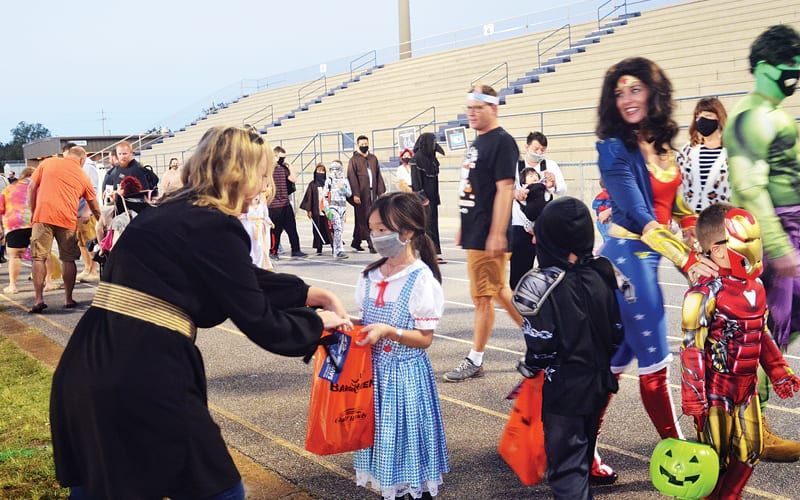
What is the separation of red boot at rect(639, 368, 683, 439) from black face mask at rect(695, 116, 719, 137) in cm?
168

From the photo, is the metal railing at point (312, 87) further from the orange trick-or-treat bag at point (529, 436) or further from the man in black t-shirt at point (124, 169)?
the orange trick-or-treat bag at point (529, 436)

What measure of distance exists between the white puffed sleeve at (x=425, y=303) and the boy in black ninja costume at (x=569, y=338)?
A: 470 mm

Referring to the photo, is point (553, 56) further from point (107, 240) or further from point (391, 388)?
point (391, 388)

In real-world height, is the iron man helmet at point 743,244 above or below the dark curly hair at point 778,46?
below

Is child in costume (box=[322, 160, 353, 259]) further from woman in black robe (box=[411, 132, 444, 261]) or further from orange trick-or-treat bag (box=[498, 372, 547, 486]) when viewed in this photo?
orange trick-or-treat bag (box=[498, 372, 547, 486])

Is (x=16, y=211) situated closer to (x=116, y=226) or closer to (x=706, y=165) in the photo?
(x=116, y=226)

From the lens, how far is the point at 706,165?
4758mm

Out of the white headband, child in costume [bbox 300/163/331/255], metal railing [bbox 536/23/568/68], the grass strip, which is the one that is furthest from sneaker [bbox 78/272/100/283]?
metal railing [bbox 536/23/568/68]

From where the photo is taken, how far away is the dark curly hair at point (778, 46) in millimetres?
3912

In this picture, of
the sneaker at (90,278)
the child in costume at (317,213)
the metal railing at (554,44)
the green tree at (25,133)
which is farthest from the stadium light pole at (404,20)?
the green tree at (25,133)

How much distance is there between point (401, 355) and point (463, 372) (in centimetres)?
269

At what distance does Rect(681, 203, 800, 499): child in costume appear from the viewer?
341 cm

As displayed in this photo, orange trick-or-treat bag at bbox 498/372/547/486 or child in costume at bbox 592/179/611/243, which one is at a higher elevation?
child in costume at bbox 592/179/611/243

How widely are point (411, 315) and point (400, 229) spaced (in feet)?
1.33
